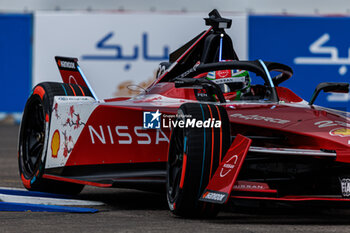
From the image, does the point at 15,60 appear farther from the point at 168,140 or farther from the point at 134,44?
the point at 168,140

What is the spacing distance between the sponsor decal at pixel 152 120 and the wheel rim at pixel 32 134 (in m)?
1.73

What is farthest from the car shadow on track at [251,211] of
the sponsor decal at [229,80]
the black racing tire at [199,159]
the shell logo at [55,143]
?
Answer: the sponsor decal at [229,80]

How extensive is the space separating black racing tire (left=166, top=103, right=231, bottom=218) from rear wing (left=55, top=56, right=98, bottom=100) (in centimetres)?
260

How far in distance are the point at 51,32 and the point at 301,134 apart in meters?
15.9

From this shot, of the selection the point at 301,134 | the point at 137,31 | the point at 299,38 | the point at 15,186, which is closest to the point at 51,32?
the point at 137,31

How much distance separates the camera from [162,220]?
5680mm

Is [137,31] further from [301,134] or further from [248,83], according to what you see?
[301,134]

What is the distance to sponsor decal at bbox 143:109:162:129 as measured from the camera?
20.5 ft

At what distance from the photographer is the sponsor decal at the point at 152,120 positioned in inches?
246

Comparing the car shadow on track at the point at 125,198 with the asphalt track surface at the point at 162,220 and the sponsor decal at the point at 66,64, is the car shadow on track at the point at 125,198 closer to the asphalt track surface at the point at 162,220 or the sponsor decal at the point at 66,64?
the asphalt track surface at the point at 162,220

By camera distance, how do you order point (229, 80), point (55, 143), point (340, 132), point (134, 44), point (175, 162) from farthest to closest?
point (134, 44)
point (55, 143)
point (229, 80)
point (175, 162)
point (340, 132)

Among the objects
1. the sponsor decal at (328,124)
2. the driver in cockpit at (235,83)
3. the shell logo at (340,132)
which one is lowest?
the shell logo at (340,132)

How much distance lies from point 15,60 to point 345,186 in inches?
641

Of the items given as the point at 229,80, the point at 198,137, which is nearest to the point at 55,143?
the point at 229,80
